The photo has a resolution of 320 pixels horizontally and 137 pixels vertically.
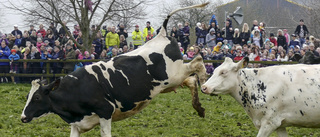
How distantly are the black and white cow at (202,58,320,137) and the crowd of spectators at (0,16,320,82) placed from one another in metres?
9.96

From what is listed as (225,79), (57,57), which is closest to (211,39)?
(57,57)

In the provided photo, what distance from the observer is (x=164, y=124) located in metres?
12.0

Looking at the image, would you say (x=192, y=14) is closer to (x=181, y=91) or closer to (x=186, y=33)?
(x=186, y=33)

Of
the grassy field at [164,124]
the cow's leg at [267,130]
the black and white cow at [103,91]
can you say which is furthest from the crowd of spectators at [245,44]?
the cow's leg at [267,130]

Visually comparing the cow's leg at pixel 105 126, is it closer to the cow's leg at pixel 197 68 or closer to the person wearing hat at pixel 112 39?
the cow's leg at pixel 197 68

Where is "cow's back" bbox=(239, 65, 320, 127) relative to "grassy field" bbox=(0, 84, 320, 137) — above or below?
above

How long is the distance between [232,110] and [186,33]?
9517mm

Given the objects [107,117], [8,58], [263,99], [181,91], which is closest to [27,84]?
[8,58]

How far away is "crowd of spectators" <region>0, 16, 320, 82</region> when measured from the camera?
776 inches

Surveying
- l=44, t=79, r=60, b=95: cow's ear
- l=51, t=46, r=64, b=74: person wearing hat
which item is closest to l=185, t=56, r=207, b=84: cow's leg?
l=44, t=79, r=60, b=95: cow's ear

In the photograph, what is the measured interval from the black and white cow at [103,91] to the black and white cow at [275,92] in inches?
42.5

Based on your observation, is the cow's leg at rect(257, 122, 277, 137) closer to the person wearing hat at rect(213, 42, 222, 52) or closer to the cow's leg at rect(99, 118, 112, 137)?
the cow's leg at rect(99, 118, 112, 137)

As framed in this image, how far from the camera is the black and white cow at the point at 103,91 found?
8.70m

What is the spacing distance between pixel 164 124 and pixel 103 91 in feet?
11.4
